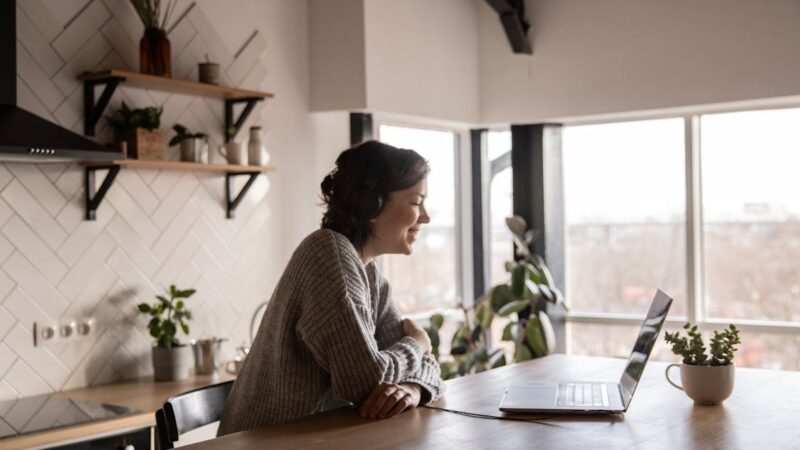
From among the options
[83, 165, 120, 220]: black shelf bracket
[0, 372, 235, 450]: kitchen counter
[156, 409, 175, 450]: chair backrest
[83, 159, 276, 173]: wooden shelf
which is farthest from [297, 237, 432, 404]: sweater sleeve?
[83, 165, 120, 220]: black shelf bracket

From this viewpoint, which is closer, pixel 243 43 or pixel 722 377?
pixel 722 377

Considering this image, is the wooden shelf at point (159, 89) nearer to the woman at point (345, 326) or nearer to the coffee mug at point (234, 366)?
the coffee mug at point (234, 366)

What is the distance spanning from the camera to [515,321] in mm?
4500

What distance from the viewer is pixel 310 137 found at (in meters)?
4.07

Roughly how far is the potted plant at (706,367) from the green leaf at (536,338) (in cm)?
210

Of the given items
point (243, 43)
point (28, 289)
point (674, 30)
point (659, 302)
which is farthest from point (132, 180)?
point (674, 30)

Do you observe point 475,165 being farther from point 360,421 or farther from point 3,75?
point 360,421

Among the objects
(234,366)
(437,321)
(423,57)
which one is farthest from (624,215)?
(234,366)

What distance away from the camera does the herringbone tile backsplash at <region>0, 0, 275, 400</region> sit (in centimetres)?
297

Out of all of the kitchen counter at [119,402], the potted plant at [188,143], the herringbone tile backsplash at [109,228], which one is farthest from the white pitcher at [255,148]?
the kitchen counter at [119,402]

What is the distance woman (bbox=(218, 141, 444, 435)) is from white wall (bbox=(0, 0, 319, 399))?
3.95ft

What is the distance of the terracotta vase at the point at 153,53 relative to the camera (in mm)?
3193

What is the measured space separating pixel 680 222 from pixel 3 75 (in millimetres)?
3007

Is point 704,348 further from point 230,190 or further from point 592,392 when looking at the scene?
point 230,190
